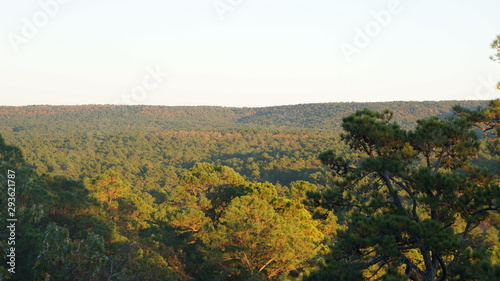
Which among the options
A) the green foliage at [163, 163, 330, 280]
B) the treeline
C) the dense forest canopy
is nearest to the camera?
the dense forest canopy

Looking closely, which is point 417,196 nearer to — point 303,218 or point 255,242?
point 255,242

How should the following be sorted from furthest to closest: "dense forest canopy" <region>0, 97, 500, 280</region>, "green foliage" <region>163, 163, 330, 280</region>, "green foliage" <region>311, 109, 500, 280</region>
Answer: "green foliage" <region>163, 163, 330, 280</region>
"dense forest canopy" <region>0, 97, 500, 280</region>
"green foliage" <region>311, 109, 500, 280</region>

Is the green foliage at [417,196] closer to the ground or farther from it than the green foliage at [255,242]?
farther from it

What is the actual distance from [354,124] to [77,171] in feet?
223

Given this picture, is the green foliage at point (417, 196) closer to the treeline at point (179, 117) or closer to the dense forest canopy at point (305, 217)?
the dense forest canopy at point (305, 217)

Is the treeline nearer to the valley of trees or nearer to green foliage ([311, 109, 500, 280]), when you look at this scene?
the valley of trees

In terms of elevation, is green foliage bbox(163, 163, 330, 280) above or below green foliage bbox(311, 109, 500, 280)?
below

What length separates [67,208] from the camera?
2075cm

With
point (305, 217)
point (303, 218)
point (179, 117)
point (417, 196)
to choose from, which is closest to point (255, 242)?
point (305, 217)

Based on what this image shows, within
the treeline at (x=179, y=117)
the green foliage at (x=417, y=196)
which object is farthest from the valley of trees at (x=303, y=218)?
the treeline at (x=179, y=117)

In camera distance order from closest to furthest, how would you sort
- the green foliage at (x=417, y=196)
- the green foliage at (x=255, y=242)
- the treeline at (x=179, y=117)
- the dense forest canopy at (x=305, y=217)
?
the green foliage at (x=417, y=196)
the dense forest canopy at (x=305, y=217)
the green foliage at (x=255, y=242)
the treeline at (x=179, y=117)

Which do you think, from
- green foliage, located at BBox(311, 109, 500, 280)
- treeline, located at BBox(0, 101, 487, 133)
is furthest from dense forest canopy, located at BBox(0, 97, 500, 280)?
treeline, located at BBox(0, 101, 487, 133)

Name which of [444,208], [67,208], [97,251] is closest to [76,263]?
[97,251]

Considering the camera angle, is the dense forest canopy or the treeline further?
the treeline
